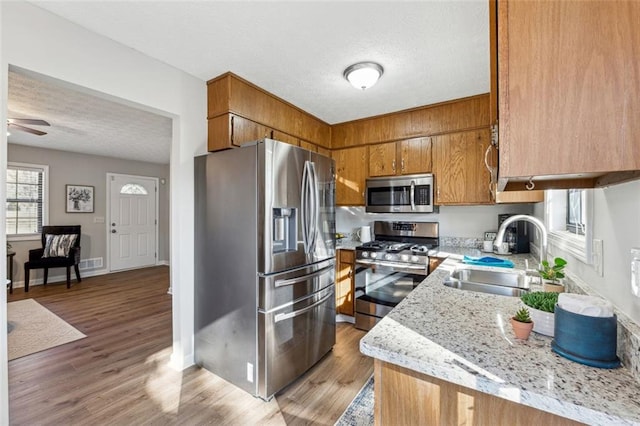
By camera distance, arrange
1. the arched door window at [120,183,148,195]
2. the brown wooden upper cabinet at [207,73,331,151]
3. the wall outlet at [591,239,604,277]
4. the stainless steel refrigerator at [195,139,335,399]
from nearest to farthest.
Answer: the wall outlet at [591,239,604,277], the stainless steel refrigerator at [195,139,335,399], the brown wooden upper cabinet at [207,73,331,151], the arched door window at [120,183,148,195]

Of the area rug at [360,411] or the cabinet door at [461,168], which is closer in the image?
the area rug at [360,411]

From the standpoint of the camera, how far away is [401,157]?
317 centimetres

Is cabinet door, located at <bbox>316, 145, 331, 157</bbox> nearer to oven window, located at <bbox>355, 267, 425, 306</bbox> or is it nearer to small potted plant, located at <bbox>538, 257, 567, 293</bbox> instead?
oven window, located at <bbox>355, 267, 425, 306</bbox>

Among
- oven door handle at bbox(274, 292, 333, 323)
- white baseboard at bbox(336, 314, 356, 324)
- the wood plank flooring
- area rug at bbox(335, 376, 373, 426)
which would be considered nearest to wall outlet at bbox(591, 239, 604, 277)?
area rug at bbox(335, 376, 373, 426)

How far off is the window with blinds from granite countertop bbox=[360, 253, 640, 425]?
22.0ft

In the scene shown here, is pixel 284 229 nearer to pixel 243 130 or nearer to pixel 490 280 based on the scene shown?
pixel 243 130

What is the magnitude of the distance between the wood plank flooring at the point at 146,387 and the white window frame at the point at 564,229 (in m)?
1.63

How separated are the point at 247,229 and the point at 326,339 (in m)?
1.28

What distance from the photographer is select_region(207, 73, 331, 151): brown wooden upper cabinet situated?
230 cm

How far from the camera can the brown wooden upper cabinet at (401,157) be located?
3.03m

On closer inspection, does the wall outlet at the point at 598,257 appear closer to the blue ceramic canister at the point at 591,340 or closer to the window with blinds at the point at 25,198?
the blue ceramic canister at the point at 591,340

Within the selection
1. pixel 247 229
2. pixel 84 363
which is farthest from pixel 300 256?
pixel 84 363

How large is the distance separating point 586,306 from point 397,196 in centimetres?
243


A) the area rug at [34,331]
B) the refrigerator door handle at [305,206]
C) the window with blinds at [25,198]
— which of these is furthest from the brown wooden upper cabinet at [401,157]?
the window with blinds at [25,198]
